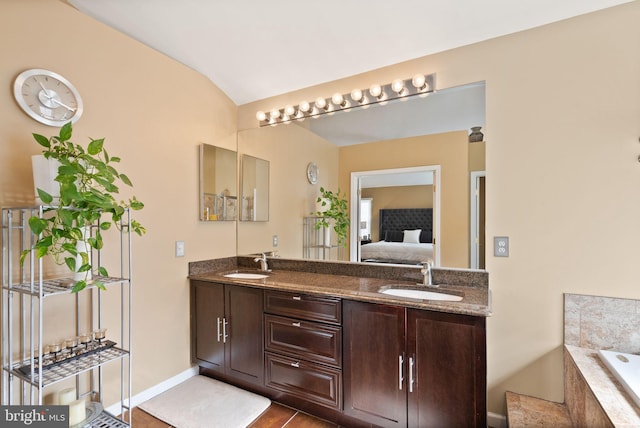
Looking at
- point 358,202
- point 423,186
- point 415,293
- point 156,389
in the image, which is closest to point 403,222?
point 423,186

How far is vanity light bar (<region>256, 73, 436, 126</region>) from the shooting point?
6.79 ft

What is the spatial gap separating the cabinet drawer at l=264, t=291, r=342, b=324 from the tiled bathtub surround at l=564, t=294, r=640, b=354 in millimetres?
1318

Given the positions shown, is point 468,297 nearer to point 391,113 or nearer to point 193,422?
point 391,113

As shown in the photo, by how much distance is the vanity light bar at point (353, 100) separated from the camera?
207cm

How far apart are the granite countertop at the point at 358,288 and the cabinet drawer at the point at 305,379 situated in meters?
0.47

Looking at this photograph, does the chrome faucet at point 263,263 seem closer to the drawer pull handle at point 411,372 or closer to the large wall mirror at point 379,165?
the large wall mirror at point 379,165

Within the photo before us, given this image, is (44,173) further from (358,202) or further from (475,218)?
(475,218)

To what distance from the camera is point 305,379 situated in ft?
6.20

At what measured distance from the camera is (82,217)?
141 centimetres

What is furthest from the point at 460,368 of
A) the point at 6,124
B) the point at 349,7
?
the point at 6,124

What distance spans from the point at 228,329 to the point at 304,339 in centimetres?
68

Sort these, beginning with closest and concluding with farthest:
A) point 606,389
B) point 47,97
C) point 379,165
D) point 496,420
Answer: point 606,389, point 47,97, point 496,420, point 379,165

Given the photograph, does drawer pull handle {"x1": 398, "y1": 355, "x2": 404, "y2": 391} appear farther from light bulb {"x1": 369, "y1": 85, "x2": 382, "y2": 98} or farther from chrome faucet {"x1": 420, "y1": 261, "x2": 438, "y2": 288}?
light bulb {"x1": 369, "y1": 85, "x2": 382, "y2": 98}

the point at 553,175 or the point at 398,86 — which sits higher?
the point at 398,86
